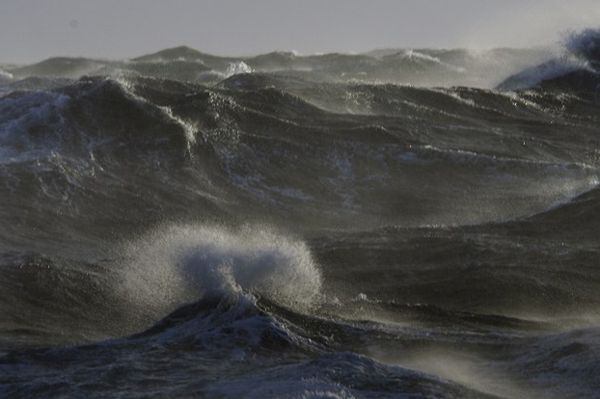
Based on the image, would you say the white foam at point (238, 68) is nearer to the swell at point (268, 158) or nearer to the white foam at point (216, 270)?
the swell at point (268, 158)

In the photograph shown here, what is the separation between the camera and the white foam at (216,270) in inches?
460

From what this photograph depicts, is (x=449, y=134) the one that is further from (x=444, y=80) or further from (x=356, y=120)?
(x=444, y=80)

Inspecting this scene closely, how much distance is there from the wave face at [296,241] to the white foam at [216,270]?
0.04 meters

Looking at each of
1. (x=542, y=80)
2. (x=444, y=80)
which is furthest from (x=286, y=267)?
(x=444, y=80)

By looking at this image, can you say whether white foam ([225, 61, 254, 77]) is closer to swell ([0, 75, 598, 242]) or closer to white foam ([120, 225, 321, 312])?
swell ([0, 75, 598, 242])

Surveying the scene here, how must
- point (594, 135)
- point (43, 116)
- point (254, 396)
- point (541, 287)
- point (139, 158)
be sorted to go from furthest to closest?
point (594, 135) < point (43, 116) < point (139, 158) < point (541, 287) < point (254, 396)

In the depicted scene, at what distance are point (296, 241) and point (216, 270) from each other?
11.4ft

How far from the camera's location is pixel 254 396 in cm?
766

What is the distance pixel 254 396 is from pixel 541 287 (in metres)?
5.87

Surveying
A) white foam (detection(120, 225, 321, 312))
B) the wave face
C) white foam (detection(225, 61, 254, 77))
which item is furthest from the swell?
white foam (detection(225, 61, 254, 77))

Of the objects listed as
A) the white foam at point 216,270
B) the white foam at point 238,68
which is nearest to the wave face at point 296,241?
the white foam at point 216,270

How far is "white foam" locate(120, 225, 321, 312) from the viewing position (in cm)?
1169

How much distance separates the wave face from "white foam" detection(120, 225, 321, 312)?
4cm

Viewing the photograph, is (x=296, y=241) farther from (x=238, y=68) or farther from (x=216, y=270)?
(x=238, y=68)
